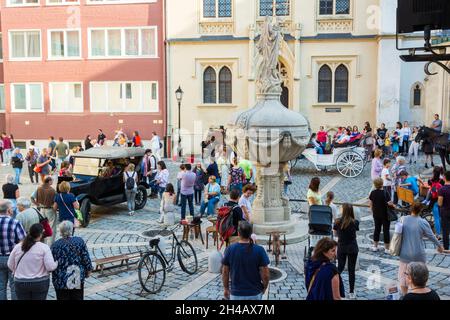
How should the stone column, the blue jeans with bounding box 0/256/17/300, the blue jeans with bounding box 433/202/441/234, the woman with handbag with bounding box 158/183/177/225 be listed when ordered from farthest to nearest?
1. the woman with handbag with bounding box 158/183/177/225
2. the stone column
3. the blue jeans with bounding box 433/202/441/234
4. the blue jeans with bounding box 0/256/17/300

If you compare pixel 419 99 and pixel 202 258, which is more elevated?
pixel 419 99

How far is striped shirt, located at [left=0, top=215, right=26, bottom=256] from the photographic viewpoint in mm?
7680

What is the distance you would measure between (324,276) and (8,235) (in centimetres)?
465

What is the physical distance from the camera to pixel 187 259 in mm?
10305

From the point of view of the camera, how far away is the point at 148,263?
28.9 ft

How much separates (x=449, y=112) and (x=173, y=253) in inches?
728

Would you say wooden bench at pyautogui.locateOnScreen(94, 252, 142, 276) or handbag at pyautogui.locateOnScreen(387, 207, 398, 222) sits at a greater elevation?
handbag at pyautogui.locateOnScreen(387, 207, 398, 222)

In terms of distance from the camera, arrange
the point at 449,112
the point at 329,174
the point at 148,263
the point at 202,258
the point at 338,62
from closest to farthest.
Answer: the point at 148,263
the point at 202,258
the point at 329,174
the point at 449,112
the point at 338,62

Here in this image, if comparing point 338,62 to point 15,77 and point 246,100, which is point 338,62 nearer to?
point 246,100

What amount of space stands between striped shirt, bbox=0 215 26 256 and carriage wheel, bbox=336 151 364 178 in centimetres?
1488

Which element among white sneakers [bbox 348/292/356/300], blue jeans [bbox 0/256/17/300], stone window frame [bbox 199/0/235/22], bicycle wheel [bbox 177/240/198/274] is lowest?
white sneakers [bbox 348/292/356/300]

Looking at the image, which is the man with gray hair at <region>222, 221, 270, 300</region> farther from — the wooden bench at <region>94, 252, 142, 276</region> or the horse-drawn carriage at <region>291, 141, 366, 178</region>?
the horse-drawn carriage at <region>291, 141, 366, 178</region>

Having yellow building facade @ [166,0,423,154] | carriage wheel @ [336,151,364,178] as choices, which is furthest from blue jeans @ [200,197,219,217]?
yellow building facade @ [166,0,423,154]
